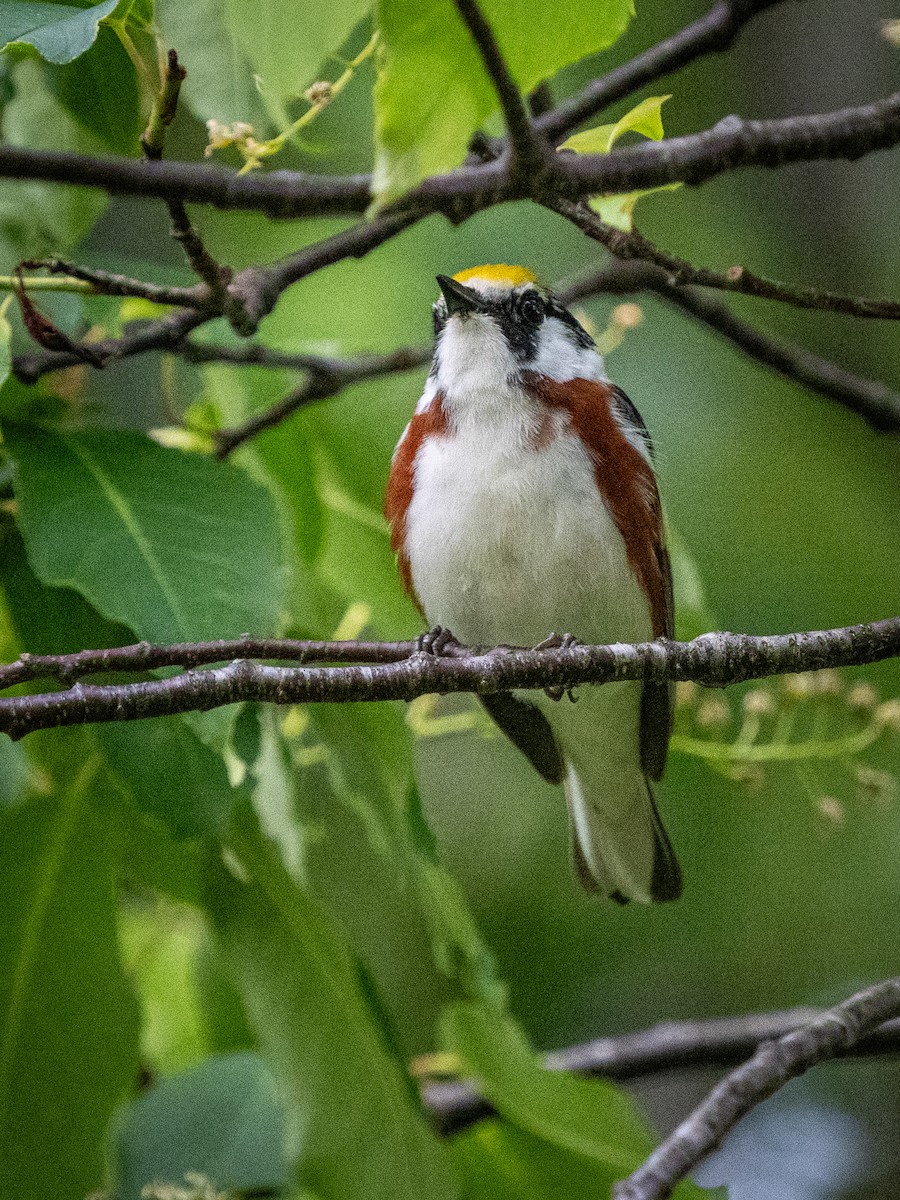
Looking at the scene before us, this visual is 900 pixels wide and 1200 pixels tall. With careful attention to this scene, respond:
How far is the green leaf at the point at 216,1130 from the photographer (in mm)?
2678

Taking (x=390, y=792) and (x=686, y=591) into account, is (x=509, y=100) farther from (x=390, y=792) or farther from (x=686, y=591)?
(x=686, y=591)

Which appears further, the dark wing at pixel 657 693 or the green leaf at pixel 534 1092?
the dark wing at pixel 657 693

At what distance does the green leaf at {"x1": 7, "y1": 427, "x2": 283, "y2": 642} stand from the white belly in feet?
2.39

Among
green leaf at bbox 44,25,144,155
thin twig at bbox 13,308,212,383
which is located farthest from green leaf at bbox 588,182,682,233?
green leaf at bbox 44,25,144,155

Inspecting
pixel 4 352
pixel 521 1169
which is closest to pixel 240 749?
pixel 4 352

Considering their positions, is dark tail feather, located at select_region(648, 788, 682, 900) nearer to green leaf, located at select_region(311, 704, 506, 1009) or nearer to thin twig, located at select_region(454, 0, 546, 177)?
green leaf, located at select_region(311, 704, 506, 1009)

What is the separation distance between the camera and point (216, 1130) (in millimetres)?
2697

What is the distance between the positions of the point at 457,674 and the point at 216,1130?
1253 millimetres

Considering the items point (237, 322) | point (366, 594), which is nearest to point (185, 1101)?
point (366, 594)

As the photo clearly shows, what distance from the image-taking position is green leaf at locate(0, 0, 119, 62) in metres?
1.76

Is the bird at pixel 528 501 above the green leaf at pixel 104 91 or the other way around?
the other way around

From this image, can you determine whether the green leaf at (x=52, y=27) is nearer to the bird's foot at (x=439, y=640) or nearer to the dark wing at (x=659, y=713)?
the bird's foot at (x=439, y=640)

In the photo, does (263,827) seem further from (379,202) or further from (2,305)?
(379,202)

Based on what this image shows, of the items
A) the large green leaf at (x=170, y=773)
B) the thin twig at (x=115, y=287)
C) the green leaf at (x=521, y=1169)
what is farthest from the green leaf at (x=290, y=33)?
the green leaf at (x=521, y=1169)
